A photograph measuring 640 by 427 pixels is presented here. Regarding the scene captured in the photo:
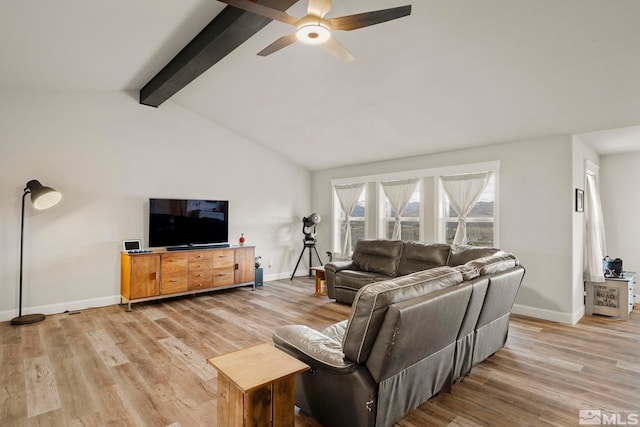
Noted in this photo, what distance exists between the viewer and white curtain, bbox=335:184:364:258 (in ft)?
22.1

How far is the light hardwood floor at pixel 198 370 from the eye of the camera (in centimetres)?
228

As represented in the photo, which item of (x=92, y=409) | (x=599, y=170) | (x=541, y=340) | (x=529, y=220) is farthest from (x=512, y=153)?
(x=92, y=409)

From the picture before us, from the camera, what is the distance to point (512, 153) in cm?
468

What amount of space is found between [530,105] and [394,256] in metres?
2.59

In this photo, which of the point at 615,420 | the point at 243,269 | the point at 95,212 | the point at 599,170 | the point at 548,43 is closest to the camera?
the point at 615,420

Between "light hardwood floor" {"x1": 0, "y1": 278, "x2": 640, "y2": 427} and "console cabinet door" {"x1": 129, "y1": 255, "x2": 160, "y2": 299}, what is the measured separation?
0.29 metres

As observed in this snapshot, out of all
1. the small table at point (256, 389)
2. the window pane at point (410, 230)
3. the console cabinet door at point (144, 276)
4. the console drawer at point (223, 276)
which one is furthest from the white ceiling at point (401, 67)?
the small table at point (256, 389)

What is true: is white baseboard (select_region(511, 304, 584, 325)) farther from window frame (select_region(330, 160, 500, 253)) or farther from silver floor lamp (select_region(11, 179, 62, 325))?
silver floor lamp (select_region(11, 179, 62, 325))

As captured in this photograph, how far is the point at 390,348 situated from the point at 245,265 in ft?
14.7

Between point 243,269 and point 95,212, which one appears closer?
point 95,212

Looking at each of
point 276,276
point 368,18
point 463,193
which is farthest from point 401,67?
point 276,276

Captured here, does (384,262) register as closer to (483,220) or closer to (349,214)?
(483,220)

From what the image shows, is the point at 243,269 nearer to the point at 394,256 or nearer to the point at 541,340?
the point at 394,256

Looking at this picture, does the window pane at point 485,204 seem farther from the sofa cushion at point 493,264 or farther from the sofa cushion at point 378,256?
the sofa cushion at point 493,264
